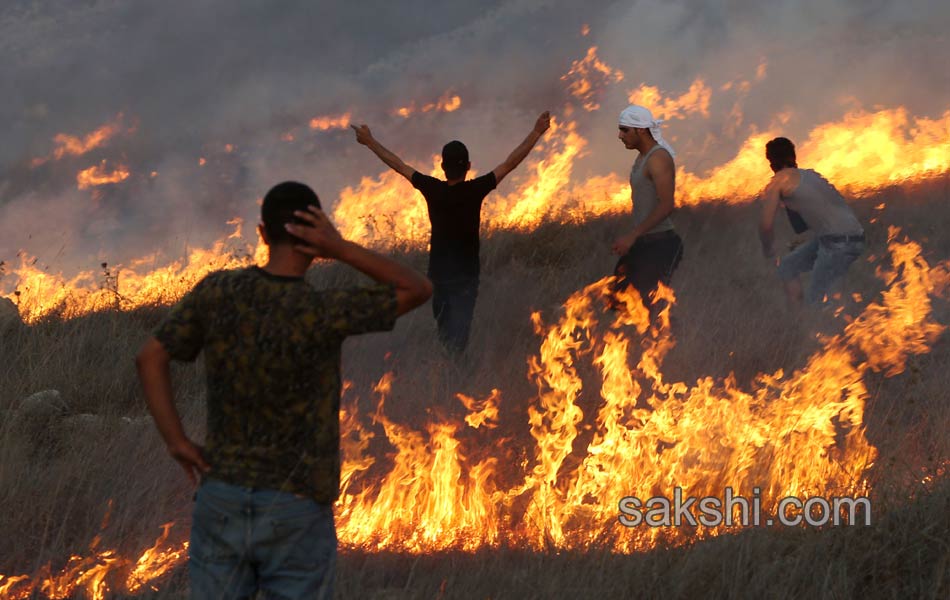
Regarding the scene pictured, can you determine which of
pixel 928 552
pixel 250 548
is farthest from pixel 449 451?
pixel 250 548

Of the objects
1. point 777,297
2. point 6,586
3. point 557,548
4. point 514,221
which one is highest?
point 514,221

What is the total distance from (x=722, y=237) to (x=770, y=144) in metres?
6.30

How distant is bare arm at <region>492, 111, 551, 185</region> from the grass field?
52.5 inches

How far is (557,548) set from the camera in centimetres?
430

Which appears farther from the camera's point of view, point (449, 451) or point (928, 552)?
point (449, 451)

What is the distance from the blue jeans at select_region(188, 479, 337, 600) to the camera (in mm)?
2574

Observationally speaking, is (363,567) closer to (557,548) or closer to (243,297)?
(557,548)

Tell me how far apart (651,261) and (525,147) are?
3.70ft

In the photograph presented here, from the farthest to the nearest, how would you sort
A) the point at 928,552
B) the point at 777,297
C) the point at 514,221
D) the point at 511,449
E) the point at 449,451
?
the point at 514,221 → the point at 777,297 → the point at 511,449 → the point at 449,451 → the point at 928,552

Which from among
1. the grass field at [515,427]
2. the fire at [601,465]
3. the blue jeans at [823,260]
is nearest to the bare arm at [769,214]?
the blue jeans at [823,260]

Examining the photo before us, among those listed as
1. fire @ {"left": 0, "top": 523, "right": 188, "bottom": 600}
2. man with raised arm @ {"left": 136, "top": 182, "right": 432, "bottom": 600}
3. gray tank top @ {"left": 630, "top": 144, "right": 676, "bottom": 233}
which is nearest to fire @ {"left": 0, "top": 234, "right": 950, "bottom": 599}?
fire @ {"left": 0, "top": 523, "right": 188, "bottom": 600}

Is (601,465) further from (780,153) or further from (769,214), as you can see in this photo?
(780,153)

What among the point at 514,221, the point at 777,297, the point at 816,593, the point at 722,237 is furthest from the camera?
the point at 722,237

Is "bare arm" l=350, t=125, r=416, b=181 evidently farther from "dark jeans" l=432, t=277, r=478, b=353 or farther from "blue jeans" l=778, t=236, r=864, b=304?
"blue jeans" l=778, t=236, r=864, b=304
